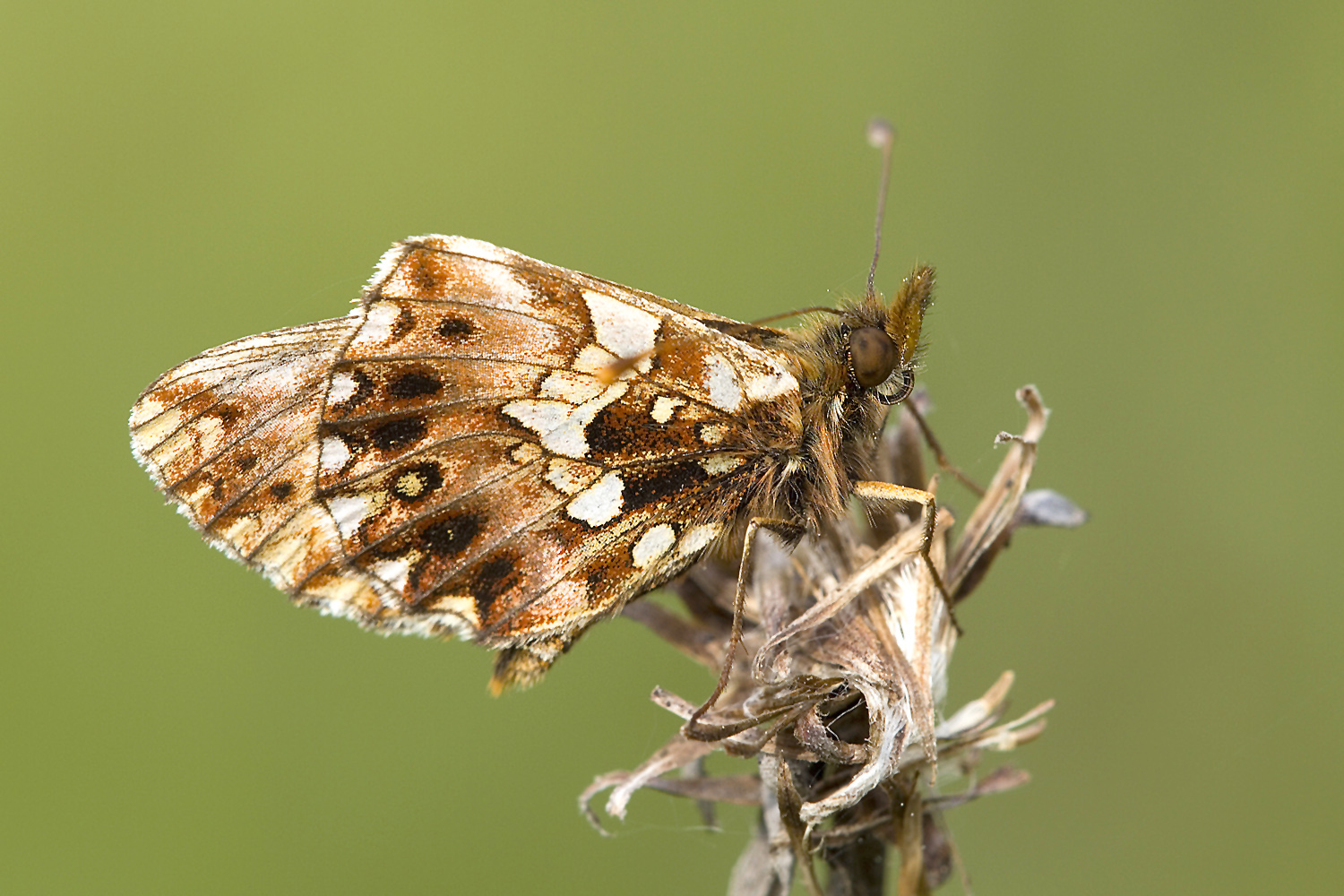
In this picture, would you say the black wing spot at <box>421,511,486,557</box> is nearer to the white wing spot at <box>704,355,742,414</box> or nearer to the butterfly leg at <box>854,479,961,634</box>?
the white wing spot at <box>704,355,742,414</box>

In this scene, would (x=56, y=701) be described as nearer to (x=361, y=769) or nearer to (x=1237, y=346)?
(x=361, y=769)

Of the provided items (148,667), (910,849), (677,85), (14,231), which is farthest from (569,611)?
(14,231)

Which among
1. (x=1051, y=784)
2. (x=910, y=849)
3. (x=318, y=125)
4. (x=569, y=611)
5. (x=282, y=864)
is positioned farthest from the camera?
(x=318, y=125)

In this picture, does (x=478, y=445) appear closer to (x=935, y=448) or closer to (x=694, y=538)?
(x=694, y=538)

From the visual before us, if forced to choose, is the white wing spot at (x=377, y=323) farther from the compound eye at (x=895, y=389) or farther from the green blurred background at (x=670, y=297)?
the green blurred background at (x=670, y=297)

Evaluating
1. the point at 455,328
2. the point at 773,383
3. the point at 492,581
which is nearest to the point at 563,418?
the point at 455,328

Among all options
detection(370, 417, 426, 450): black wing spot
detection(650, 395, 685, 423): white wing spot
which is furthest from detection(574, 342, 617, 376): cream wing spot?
detection(370, 417, 426, 450): black wing spot

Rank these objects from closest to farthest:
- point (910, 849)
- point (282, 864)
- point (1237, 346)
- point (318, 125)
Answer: point (910, 849)
point (282, 864)
point (1237, 346)
point (318, 125)
